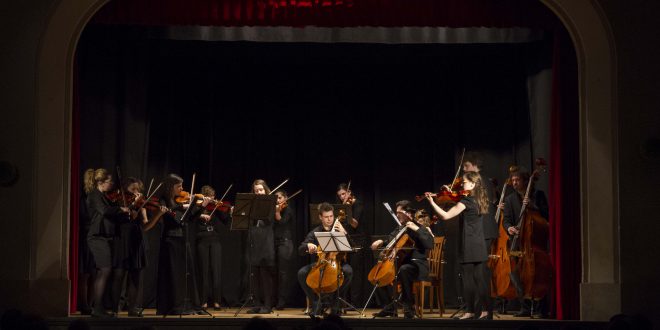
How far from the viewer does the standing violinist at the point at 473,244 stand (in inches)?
344

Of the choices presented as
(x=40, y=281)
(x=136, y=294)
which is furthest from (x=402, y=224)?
(x=40, y=281)

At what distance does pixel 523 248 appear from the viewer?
9.42 m

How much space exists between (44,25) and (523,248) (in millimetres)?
5186

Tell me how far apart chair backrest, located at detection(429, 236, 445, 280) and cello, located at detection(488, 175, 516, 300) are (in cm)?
74

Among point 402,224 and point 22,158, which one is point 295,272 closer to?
point 402,224

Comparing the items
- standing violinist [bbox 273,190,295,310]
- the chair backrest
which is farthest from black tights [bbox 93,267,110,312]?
the chair backrest

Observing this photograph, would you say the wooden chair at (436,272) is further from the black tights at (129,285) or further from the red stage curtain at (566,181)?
the black tights at (129,285)

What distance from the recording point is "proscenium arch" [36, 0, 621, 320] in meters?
8.80

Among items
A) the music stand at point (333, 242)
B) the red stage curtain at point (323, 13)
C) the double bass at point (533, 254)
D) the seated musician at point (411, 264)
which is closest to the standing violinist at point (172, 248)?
the music stand at point (333, 242)

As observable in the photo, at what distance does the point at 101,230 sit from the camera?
9.15 metres

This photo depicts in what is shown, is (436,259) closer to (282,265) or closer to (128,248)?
(282,265)

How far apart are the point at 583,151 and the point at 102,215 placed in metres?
4.73

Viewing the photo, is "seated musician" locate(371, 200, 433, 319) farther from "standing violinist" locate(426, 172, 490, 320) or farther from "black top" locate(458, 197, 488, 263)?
"black top" locate(458, 197, 488, 263)

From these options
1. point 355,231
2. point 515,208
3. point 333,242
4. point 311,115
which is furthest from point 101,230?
point 515,208
